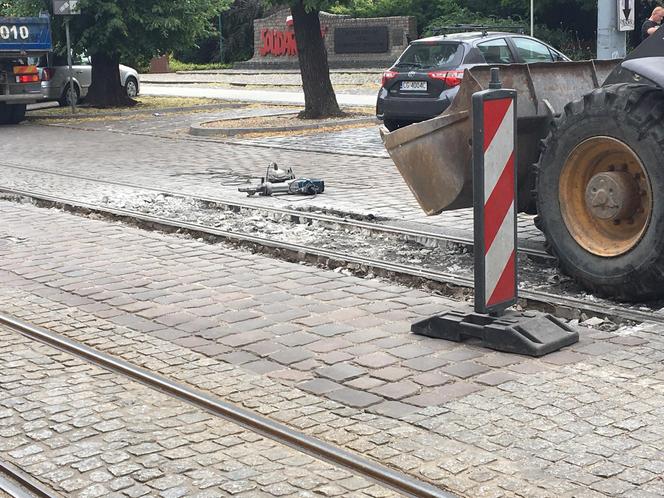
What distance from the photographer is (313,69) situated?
22156mm

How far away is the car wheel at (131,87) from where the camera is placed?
30734mm

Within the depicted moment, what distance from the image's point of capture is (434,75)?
17.3 metres

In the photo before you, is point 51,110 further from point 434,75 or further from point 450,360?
point 450,360

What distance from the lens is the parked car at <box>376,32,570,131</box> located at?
676 inches

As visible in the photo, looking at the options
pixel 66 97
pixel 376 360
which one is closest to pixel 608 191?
pixel 376 360

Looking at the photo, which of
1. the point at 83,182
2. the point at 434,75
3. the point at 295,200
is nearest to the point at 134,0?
the point at 434,75

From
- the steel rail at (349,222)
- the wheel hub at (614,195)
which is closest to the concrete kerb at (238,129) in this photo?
the steel rail at (349,222)

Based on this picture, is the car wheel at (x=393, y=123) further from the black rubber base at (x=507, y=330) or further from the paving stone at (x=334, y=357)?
the paving stone at (x=334, y=357)

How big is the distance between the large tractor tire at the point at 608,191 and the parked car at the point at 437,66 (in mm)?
9585

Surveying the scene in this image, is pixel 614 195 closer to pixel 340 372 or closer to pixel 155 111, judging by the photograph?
pixel 340 372

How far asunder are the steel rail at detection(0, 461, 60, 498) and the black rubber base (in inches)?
105

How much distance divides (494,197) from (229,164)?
9.58 metres

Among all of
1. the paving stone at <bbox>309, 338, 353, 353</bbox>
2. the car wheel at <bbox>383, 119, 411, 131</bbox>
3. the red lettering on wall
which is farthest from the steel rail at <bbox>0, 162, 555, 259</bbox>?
the red lettering on wall

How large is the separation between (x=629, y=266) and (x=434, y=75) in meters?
10.8
